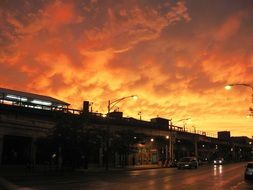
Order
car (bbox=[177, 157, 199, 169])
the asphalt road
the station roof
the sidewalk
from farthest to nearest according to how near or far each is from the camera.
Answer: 1. the station roof
2. car (bbox=[177, 157, 199, 169])
3. the sidewalk
4. the asphalt road

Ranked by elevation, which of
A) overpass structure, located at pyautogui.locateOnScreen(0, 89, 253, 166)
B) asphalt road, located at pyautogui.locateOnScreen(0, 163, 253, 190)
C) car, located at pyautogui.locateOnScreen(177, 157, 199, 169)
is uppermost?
overpass structure, located at pyautogui.locateOnScreen(0, 89, 253, 166)

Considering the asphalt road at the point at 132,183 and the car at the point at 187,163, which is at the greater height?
the car at the point at 187,163

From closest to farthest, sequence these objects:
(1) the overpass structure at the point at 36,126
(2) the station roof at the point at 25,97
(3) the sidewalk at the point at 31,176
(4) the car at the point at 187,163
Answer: (3) the sidewalk at the point at 31,176, (1) the overpass structure at the point at 36,126, (4) the car at the point at 187,163, (2) the station roof at the point at 25,97

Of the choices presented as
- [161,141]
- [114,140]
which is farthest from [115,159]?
[161,141]

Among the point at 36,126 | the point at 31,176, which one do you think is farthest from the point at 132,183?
the point at 36,126

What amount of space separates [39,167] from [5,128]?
281 inches

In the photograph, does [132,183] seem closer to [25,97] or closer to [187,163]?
[187,163]

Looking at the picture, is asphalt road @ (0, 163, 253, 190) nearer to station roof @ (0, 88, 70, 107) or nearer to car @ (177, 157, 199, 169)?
car @ (177, 157, 199, 169)

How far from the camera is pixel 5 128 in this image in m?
52.8

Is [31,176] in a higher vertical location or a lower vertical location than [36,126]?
lower

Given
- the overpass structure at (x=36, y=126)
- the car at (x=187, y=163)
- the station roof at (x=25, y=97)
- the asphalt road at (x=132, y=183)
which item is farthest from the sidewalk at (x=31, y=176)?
the car at (x=187, y=163)

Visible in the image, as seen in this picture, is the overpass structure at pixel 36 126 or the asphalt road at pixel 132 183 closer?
the asphalt road at pixel 132 183

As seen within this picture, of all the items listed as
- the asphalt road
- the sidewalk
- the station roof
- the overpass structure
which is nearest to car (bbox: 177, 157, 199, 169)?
the overpass structure

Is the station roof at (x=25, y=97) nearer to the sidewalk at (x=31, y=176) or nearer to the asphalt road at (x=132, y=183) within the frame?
the sidewalk at (x=31, y=176)
